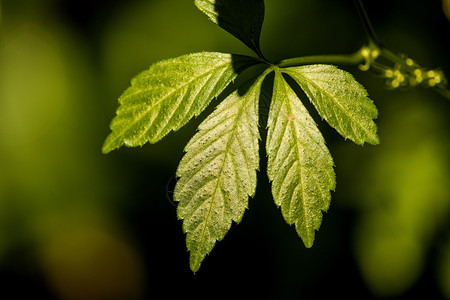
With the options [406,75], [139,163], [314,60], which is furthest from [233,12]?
[139,163]

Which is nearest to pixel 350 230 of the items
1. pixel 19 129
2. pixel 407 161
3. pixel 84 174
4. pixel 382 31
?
pixel 407 161

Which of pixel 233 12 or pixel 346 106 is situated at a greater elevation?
pixel 233 12

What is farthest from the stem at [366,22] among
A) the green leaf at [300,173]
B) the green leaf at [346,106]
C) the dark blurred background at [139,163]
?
the dark blurred background at [139,163]

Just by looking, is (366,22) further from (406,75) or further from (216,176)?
(216,176)

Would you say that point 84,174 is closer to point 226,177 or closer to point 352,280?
point 352,280

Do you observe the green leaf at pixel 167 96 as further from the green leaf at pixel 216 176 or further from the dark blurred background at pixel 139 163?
the dark blurred background at pixel 139 163

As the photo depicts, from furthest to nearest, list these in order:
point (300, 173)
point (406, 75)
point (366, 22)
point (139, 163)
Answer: point (139, 163), point (406, 75), point (366, 22), point (300, 173)
